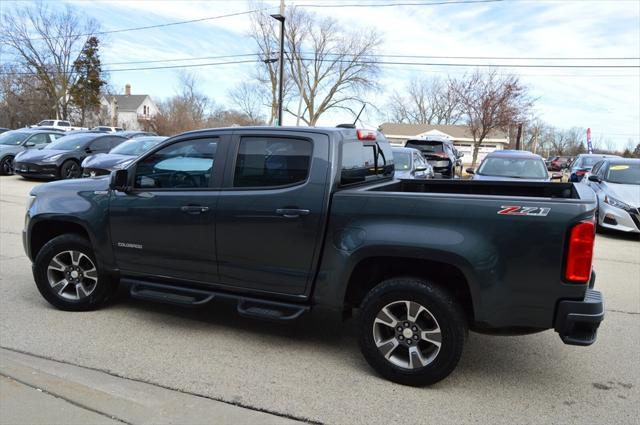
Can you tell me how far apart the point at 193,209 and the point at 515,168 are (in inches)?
375

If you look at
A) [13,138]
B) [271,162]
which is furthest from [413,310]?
[13,138]

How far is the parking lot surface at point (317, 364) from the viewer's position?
10.8 ft

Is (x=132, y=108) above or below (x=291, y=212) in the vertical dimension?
above

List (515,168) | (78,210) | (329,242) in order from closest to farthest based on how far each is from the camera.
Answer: (329,242)
(78,210)
(515,168)

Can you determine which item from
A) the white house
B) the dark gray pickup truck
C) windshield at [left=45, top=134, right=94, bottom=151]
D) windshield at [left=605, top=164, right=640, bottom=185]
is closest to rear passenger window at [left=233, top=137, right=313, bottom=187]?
the dark gray pickup truck

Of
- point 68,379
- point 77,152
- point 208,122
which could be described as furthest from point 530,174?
point 208,122

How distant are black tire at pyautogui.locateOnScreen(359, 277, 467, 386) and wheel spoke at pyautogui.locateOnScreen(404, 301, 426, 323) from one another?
1.3 inches

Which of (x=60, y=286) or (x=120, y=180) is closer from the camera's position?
(x=120, y=180)

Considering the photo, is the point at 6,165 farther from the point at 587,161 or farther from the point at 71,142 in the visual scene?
the point at 587,161

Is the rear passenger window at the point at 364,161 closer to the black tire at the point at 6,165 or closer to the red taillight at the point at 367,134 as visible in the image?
the red taillight at the point at 367,134

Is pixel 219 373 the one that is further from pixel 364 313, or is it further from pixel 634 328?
pixel 634 328

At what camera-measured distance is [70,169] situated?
608 inches

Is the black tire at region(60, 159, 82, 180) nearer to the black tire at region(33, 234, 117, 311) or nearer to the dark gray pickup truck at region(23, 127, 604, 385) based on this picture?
the dark gray pickup truck at region(23, 127, 604, 385)

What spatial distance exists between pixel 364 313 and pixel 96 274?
2.77 m
